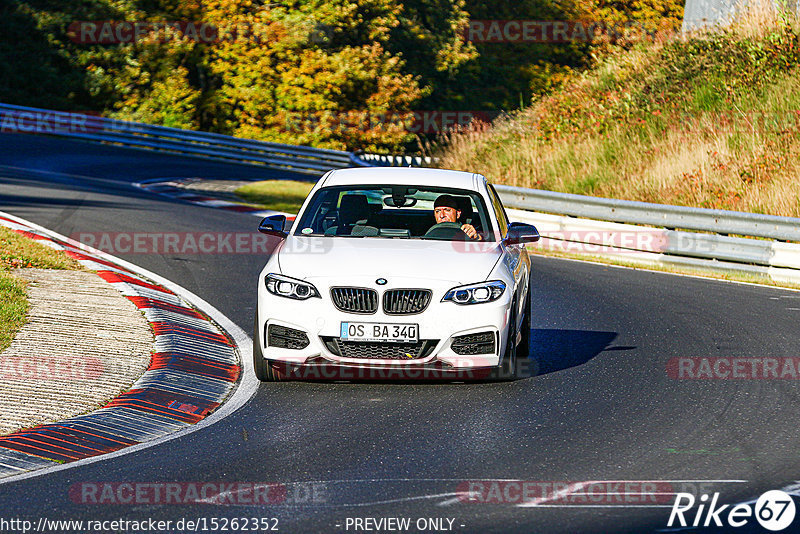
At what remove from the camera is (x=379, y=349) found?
8547 millimetres

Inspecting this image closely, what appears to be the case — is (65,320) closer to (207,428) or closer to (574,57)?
(207,428)

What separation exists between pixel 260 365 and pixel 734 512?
410cm

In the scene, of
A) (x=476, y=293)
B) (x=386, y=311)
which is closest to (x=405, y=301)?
(x=386, y=311)

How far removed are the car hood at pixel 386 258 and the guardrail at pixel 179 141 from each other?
2792cm

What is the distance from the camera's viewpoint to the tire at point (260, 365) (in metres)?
8.82

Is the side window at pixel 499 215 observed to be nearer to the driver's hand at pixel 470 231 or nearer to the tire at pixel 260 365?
the driver's hand at pixel 470 231

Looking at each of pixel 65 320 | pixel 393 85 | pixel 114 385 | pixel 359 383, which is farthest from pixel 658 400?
pixel 393 85

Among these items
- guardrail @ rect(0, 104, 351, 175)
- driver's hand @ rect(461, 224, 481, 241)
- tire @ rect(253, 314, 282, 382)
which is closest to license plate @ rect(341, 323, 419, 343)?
tire @ rect(253, 314, 282, 382)

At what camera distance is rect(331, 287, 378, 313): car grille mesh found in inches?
338

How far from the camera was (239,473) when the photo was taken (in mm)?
6637

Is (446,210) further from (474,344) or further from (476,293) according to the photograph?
(474,344)

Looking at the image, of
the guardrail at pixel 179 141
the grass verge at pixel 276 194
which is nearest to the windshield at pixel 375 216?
the grass verge at pixel 276 194

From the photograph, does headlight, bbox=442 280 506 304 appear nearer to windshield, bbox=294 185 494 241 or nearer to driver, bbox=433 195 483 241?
windshield, bbox=294 185 494 241

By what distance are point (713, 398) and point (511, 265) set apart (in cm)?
187
